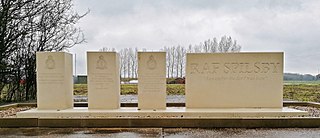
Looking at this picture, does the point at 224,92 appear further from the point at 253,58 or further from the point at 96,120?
the point at 96,120

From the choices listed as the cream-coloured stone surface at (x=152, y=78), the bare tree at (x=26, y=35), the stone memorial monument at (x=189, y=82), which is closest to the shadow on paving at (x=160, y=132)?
the stone memorial monument at (x=189, y=82)

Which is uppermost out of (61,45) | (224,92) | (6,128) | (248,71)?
(61,45)

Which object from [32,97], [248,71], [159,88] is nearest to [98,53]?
[159,88]

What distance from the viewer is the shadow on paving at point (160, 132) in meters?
6.31

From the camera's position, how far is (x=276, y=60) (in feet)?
28.2

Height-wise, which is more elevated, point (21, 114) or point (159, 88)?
point (159, 88)

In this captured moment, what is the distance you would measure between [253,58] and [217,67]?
99cm

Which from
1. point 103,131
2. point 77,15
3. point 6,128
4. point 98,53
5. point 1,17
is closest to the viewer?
point 103,131

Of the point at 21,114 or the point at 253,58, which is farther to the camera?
the point at 253,58

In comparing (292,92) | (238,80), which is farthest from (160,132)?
(292,92)

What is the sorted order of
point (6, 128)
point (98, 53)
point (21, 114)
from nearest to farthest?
point (6, 128) < point (21, 114) < point (98, 53)

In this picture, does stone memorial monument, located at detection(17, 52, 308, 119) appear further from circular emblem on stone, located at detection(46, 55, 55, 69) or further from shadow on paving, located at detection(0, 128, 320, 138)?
shadow on paving, located at detection(0, 128, 320, 138)

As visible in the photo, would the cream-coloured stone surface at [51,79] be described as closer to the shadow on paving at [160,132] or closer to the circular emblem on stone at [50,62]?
the circular emblem on stone at [50,62]

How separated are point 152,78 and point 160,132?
83.8 inches
